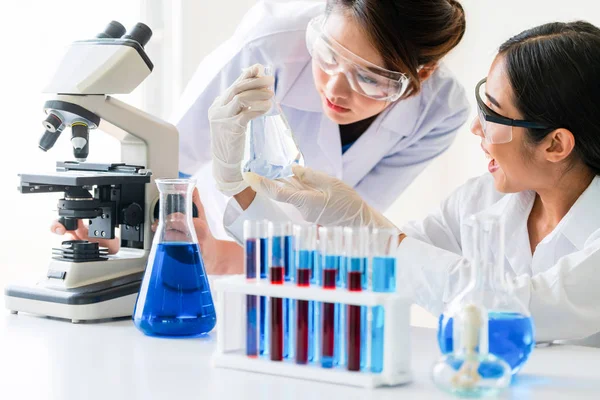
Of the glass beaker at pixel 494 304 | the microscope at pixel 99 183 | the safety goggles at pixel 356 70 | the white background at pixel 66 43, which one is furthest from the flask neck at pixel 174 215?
the white background at pixel 66 43

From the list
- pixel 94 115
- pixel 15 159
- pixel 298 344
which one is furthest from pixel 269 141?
pixel 15 159

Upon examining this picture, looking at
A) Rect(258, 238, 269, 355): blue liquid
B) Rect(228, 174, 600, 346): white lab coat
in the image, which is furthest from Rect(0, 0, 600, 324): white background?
Rect(258, 238, 269, 355): blue liquid

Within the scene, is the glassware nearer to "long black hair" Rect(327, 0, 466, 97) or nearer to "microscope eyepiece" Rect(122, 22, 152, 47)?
"microscope eyepiece" Rect(122, 22, 152, 47)

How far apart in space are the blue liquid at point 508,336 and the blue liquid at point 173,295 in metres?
0.45

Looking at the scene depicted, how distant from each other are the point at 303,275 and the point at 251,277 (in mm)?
95

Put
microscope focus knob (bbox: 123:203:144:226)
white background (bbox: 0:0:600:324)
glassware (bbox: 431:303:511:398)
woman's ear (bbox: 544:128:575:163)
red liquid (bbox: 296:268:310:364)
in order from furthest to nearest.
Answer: white background (bbox: 0:0:600:324) → woman's ear (bbox: 544:128:575:163) → microscope focus knob (bbox: 123:203:144:226) → red liquid (bbox: 296:268:310:364) → glassware (bbox: 431:303:511:398)

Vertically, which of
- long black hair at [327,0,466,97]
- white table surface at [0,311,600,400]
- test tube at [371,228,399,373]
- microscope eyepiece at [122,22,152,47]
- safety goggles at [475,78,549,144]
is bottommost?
white table surface at [0,311,600,400]

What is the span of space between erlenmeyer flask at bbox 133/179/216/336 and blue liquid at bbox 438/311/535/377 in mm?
447

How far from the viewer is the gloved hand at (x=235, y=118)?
5.73ft

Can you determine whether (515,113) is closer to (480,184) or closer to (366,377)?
(480,184)

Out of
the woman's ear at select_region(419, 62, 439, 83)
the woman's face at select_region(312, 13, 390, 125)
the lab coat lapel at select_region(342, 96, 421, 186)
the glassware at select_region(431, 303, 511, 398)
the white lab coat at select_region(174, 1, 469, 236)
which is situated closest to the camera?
the glassware at select_region(431, 303, 511, 398)

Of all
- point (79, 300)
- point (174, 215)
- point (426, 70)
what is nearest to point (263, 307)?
point (174, 215)

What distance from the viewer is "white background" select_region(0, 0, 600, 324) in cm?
311

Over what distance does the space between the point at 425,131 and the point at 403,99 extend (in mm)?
267
